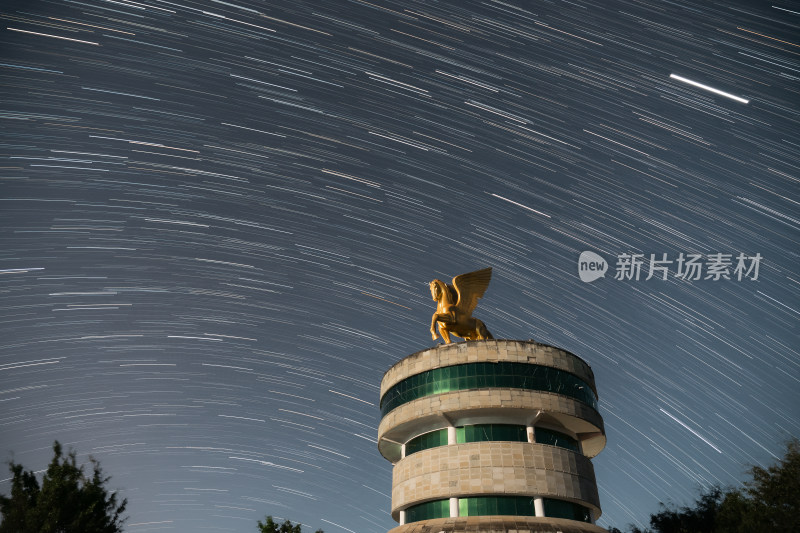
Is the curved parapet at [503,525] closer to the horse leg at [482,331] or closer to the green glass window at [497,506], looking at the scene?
the green glass window at [497,506]

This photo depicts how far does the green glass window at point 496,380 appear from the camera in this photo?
38500mm

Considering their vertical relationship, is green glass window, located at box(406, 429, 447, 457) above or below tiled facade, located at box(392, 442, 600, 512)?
above

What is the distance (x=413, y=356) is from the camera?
138ft

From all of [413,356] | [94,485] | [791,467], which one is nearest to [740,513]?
[791,467]

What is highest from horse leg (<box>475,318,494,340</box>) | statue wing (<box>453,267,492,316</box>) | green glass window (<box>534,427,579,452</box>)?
statue wing (<box>453,267,492,316</box>)

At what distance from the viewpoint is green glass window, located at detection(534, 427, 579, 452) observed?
126 ft

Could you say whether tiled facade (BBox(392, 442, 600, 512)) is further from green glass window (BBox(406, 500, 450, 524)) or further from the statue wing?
the statue wing

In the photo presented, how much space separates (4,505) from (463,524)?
27140mm

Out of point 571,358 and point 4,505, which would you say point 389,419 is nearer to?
point 571,358

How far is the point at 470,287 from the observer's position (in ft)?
145

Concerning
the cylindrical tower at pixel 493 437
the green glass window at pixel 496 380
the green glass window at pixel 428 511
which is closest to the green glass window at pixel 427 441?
the cylindrical tower at pixel 493 437

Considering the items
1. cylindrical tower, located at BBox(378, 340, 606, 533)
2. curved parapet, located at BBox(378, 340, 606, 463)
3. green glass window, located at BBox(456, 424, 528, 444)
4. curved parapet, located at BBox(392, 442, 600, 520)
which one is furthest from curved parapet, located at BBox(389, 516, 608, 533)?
curved parapet, located at BBox(378, 340, 606, 463)

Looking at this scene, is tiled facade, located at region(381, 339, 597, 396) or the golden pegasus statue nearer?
tiled facade, located at region(381, 339, 597, 396)

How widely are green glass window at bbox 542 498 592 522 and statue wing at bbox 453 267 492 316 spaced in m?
15.5
